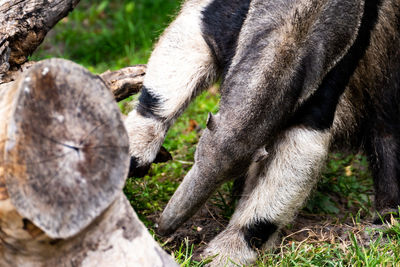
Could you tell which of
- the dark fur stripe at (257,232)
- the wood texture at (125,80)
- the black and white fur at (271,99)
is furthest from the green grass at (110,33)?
the dark fur stripe at (257,232)

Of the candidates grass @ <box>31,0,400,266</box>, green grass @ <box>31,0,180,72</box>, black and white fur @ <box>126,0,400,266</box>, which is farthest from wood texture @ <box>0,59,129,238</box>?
green grass @ <box>31,0,180,72</box>

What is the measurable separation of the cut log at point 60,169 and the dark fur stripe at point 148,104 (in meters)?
1.69

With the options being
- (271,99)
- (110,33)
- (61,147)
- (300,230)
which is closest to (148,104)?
(271,99)

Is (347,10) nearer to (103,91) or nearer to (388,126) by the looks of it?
(388,126)

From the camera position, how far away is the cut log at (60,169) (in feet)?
7.63

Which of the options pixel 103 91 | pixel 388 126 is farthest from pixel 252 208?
pixel 103 91

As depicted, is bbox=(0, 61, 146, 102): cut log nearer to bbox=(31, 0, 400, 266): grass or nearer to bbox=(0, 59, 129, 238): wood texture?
bbox=(31, 0, 400, 266): grass

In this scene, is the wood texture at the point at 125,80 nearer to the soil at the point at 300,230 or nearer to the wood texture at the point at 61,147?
the soil at the point at 300,230

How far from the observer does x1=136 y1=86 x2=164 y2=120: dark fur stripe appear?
4293 millimetres

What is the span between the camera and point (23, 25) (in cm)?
424

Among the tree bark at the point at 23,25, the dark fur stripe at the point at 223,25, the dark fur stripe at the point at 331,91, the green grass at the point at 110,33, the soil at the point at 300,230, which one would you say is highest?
the tree bark at the point at 23,25

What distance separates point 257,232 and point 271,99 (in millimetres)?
1157

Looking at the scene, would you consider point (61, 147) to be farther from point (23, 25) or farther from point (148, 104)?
point (23, 25)

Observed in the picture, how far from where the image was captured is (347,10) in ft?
12.9
